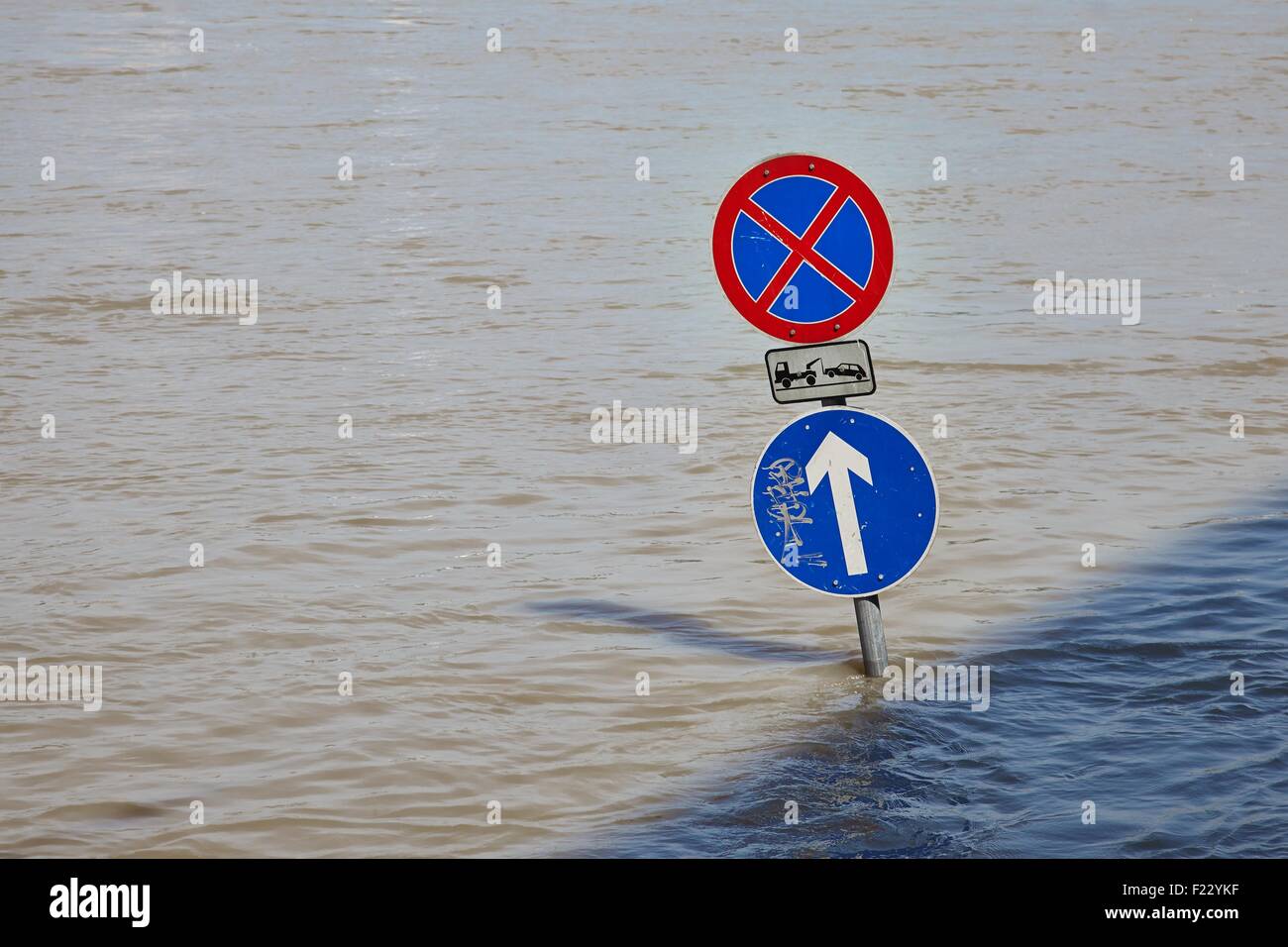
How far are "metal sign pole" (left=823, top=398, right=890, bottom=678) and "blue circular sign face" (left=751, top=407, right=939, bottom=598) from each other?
0.29 meters

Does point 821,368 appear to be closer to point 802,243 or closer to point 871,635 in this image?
point 802,243

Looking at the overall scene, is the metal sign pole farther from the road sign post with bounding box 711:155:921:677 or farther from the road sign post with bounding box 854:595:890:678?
the road sign post with bounding box 711:155:921:677

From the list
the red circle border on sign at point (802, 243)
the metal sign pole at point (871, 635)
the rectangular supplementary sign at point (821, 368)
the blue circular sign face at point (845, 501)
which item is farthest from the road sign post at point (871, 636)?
the red circle border on sign at point (802, 243)

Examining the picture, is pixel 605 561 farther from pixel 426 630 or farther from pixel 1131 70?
pixel 1131 70

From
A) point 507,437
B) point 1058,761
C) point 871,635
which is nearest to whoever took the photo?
point 1058,761

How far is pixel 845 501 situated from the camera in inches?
225

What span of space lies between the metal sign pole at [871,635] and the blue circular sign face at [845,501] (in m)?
0.29

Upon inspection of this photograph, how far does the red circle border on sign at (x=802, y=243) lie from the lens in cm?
563

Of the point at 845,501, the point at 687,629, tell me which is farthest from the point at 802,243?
the point at 687,629

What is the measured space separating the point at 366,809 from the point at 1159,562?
12.2 feet

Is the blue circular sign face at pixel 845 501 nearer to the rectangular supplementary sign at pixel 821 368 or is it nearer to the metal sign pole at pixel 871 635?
the rectangular supplementary sign at pixel 821 368

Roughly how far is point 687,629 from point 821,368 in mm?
1497

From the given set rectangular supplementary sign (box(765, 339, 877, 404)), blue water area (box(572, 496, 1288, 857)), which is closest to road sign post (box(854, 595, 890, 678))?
blue water area (box(572, 496, 1288, 857))

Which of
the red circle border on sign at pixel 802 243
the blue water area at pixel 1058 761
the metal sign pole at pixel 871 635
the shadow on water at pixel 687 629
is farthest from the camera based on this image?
the shadow on water at pixel 687 629
